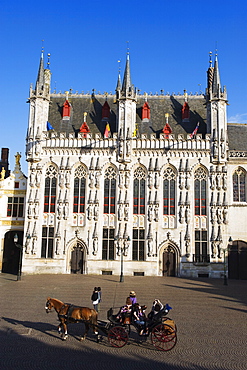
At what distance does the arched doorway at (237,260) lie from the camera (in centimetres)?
3988

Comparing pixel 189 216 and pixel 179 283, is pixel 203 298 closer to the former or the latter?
pixel 179 283

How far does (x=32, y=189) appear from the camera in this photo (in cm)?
4103

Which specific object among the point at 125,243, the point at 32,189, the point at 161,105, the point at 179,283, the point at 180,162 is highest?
the point at 161,105

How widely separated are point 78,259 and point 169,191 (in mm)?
12705

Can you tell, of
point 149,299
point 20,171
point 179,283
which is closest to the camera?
point 149,299

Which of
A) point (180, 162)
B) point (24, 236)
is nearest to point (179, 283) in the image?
point (180, 162)

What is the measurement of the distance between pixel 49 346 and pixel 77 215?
26912mm

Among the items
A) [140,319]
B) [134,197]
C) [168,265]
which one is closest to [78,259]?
[134,197]

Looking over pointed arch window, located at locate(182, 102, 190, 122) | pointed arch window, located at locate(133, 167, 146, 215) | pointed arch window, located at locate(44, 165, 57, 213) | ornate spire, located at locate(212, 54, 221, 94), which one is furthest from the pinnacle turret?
pointed arch window, located at locate(44, 165, 57, 213)

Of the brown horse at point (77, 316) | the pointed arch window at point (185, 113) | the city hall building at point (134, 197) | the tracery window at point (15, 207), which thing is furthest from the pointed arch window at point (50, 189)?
the brown horse at point (77, 316)

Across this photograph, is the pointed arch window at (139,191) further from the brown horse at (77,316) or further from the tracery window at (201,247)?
the brown horse at (77,316)

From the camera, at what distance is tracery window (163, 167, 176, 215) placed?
4066 cm

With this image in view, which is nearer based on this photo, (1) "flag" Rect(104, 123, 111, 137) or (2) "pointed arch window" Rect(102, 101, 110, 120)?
(1) "flag" Rect(104, 123, 111, 137)

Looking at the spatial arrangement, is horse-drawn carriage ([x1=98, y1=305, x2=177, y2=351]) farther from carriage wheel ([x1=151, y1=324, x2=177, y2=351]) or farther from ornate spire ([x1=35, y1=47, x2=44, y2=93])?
ornate spire ([x1=35, y1=47, x2=44, y2=93])
